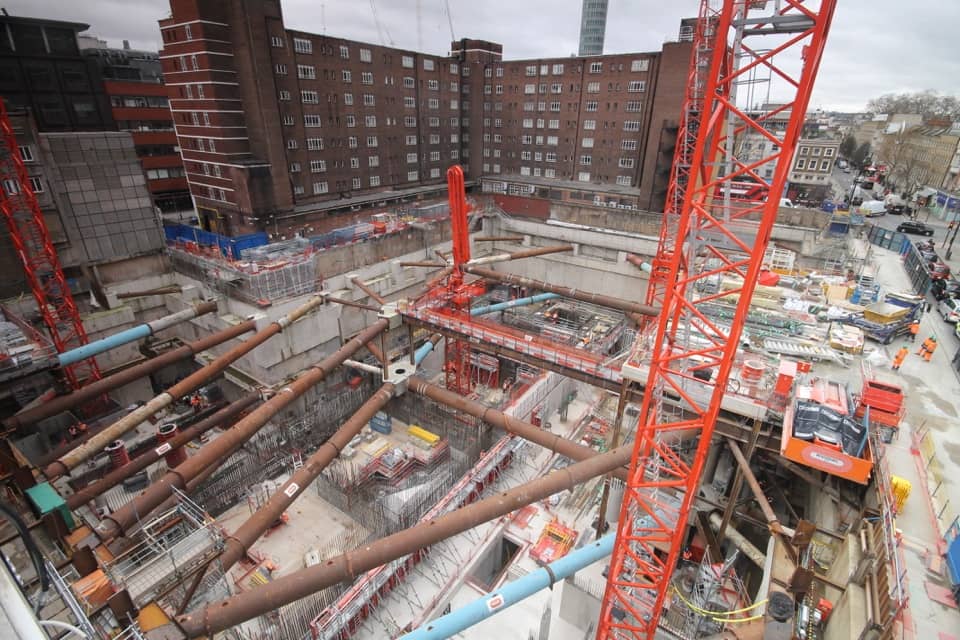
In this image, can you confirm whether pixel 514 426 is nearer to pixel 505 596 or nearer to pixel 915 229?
pixel 505 596

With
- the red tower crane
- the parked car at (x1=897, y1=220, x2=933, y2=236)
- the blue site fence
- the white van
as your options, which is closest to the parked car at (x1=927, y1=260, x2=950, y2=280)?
the parked car at (x1=897, y1=220, x2=933, y2=236)

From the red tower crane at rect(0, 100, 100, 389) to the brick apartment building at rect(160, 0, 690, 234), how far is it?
15113 millimetres

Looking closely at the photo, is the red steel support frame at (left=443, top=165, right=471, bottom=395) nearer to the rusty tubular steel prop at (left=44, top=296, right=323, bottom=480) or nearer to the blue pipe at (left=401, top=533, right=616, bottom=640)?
the rusty tubular steel prop at (left=44, top=296, right=323, bottom=480)

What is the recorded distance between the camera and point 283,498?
13867 mm

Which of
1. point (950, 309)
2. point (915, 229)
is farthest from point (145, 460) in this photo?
point (915, 229)

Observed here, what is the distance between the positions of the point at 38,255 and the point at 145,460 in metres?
14.2

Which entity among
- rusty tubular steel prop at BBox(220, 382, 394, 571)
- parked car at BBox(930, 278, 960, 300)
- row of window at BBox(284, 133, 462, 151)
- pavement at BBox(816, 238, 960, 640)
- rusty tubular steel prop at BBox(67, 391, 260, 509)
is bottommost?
rusty tubular steel prop at BBox(67, 391, 260, 509)

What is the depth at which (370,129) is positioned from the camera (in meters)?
46.4

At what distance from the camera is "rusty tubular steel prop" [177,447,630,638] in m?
9.96

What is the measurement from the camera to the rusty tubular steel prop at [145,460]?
14980mm

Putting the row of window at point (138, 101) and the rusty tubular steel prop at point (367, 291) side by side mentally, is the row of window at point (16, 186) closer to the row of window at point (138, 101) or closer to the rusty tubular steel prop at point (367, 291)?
the rusty tubular steel prop at point (367, 291)

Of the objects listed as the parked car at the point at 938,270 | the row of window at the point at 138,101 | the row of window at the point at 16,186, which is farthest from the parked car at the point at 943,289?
the row of window at the point at 138,101

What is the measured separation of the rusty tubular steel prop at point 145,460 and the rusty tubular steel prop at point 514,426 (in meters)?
8.86

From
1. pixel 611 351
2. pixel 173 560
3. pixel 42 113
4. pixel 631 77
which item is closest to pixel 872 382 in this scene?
pixel 611 351
